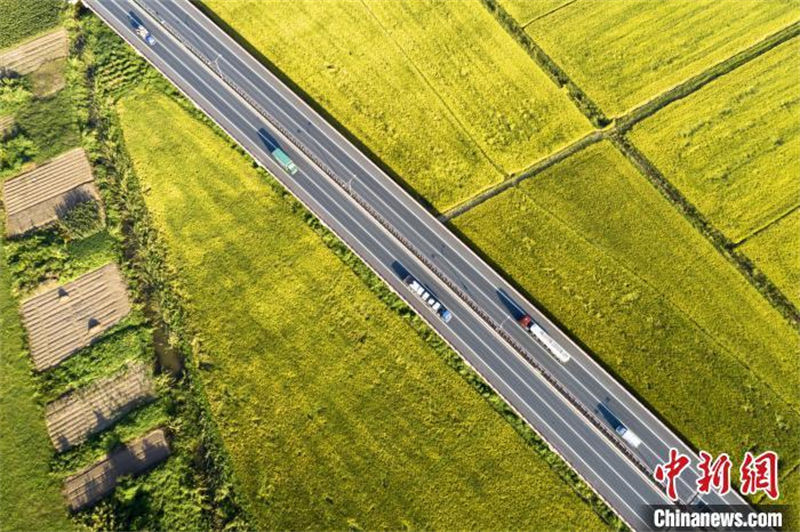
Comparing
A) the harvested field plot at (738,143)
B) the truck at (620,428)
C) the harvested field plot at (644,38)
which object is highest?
the harvested field plot at (644,38)

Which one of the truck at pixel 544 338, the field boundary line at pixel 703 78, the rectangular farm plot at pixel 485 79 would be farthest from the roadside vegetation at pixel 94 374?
the field boundary line at pixel 703 78

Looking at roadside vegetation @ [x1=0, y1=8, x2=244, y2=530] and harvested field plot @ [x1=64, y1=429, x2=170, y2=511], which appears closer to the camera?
roadside vegetation @ [x1=0, y1=8, x2=244, y2=530]

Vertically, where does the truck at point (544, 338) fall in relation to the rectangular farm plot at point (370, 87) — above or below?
below

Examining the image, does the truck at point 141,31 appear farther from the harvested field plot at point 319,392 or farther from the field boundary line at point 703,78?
the field boundary line at point 703,78

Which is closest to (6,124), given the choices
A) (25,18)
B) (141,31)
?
(25,18)

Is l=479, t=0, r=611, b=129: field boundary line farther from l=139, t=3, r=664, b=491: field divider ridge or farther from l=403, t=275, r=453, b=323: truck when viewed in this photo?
l=403, t=275, r=453, b=323: truck

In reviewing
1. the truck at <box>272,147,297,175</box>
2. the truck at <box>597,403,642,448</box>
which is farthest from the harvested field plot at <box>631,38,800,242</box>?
the truck at <box>272,147,297,175</box>

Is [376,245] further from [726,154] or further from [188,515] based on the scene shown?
[726,154]

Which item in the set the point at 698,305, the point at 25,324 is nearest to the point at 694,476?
the point at 698,305
